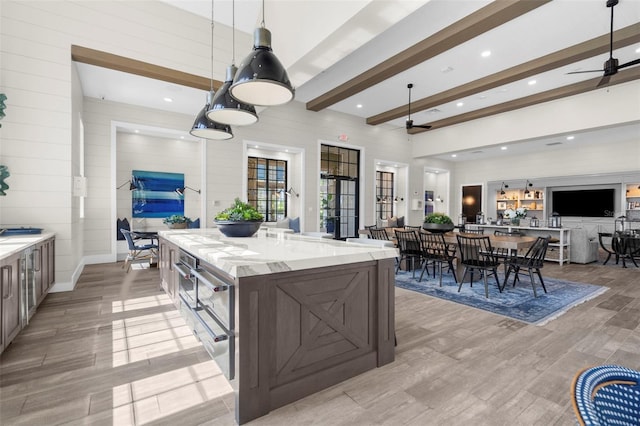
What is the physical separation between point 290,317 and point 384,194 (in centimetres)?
949

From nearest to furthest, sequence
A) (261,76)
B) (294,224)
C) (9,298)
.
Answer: (261,76) → (9,298) → (294,224)

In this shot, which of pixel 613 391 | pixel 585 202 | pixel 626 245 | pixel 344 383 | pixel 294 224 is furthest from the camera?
pixel 585 202

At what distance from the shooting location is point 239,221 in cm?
302

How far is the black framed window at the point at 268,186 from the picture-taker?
8.31 m

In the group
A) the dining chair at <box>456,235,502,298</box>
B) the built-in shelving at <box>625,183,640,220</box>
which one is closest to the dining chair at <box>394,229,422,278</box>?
the dining chair at <box>456,235,502,298</box>

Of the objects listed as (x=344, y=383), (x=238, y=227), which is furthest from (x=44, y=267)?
(x=344, y=383)

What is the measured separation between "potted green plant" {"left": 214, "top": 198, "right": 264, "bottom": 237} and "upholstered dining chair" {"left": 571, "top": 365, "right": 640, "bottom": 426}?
2718 millimetres

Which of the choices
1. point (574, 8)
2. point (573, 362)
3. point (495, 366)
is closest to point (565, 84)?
point (574, 8)

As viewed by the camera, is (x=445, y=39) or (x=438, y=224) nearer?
(x=445, y=39)

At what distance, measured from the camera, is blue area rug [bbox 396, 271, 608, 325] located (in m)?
3.62

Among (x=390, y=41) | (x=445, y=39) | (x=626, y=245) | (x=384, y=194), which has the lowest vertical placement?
(x=626, y=245)

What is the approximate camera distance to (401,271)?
6078mm

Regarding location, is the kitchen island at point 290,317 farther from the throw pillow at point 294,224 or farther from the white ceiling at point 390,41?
the throw pillow at point 294,224

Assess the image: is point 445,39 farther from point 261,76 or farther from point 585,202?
point 585,202
